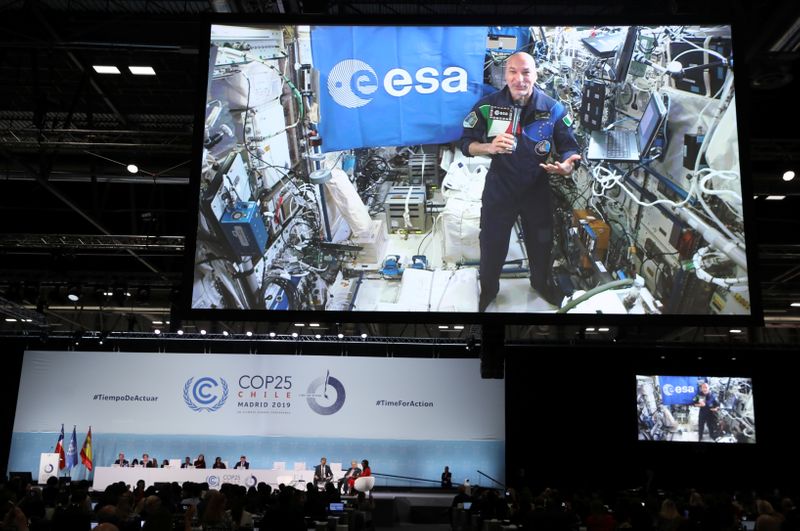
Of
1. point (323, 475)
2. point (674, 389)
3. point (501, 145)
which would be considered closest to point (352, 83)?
point (501, 145)

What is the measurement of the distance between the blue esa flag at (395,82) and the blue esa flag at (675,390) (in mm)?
15402

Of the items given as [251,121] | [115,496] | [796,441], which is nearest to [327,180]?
[251,121]

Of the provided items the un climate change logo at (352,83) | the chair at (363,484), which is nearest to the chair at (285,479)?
the chair at (363,484)

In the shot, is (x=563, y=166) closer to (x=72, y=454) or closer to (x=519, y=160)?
(x=519, y=160)

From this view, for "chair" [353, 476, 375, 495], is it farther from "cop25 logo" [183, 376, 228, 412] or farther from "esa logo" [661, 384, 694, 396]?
"esa logo" [661, 384, 694, 396]

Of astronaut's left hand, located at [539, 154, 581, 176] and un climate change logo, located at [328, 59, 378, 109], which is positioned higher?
un climate change logo, located at [328, 59, 378, 109]

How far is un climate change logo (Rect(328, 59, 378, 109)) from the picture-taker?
6.27 metres

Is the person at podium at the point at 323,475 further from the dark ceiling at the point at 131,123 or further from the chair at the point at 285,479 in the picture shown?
the dark ceiling at the point at 131,123

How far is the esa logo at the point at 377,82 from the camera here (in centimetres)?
625

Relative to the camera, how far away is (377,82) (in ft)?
20.7

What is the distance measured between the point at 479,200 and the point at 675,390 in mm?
15505

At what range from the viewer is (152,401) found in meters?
20.0

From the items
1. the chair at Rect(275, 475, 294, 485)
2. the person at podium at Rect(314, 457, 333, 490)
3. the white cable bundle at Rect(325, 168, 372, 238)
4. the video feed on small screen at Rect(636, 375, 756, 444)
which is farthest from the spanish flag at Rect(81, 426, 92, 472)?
the white cable bundle at Rect(325, 168, 372, 238)

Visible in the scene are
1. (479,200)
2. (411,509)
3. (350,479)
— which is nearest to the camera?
(479,200)
